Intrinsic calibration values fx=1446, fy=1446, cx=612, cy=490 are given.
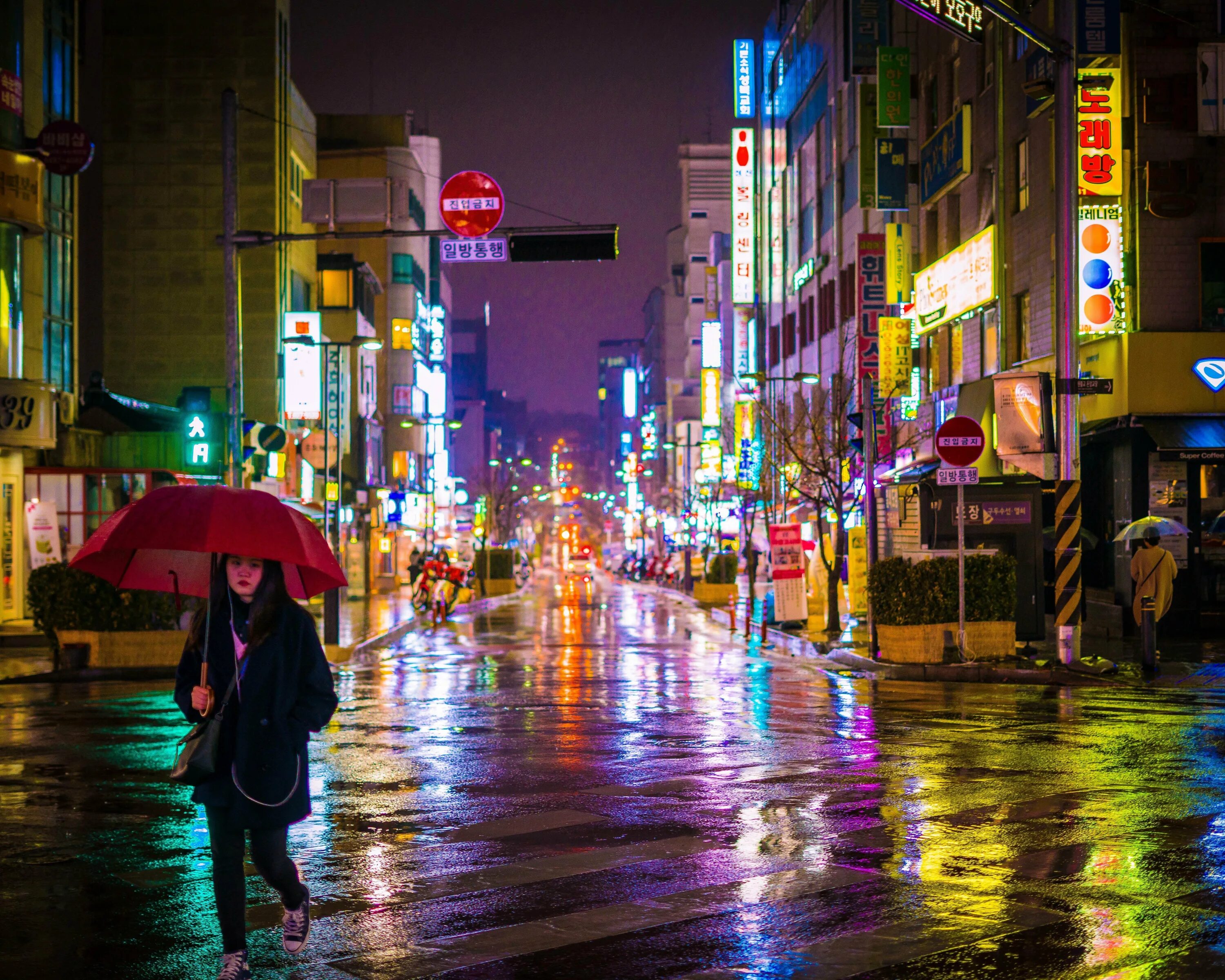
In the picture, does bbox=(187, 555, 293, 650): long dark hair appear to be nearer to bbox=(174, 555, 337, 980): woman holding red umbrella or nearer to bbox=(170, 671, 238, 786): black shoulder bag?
bbox=(174, 555, 337, 980): woman holding red umbrella

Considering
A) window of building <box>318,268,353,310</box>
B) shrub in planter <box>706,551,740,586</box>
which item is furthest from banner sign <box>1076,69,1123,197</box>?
window of building <box>318,268,353,310</box>

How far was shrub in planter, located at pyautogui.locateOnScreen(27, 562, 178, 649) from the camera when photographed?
68.9 ft

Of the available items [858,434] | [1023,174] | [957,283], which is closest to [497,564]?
[957,283]

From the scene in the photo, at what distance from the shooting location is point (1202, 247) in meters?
26.7

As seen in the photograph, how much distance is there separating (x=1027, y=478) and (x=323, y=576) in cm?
2030

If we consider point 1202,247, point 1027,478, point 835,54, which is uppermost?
point 835,54

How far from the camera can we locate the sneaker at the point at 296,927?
616 cm

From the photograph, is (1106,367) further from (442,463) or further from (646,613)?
(442,463)

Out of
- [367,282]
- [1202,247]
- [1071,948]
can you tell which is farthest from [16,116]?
[367,282]

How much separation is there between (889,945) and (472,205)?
55.4 feet

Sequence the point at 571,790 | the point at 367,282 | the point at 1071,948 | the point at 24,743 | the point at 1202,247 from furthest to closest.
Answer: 1. the point at 367,282
2. the point at 1202,247
3. the point at 24,743
4. the point at 571,790
5. the point at 1071,948

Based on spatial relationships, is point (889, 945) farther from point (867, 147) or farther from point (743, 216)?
point (743, 216)

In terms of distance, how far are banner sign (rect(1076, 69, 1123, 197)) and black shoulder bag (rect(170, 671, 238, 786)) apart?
77.5 feet

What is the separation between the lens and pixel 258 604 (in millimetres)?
6090
